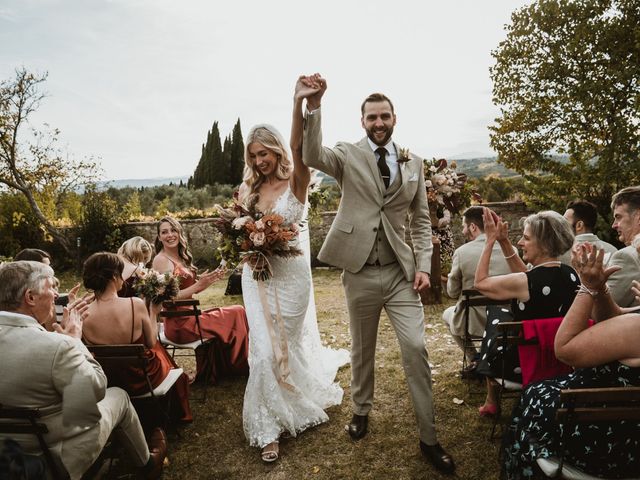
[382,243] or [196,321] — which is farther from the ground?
[382,243]

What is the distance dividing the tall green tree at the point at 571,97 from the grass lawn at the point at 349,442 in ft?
26.4

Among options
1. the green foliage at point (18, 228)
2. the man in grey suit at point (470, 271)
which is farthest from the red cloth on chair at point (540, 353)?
the green foliage at point (18, 228)

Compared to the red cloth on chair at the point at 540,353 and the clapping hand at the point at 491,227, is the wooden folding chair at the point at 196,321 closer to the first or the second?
the clapping hand at the point at 491,227

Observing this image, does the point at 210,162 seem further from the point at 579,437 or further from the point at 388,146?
the point at 579,437

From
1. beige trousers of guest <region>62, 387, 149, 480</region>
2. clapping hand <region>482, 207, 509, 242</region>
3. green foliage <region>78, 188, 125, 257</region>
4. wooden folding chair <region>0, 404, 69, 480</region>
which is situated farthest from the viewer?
green foliage <region>78, 188, 125, 257</region>

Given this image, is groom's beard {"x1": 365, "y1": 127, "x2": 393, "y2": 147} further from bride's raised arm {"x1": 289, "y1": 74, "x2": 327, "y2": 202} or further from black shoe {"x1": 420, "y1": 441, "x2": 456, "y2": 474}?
black shoe {"x1": 420, "y1": 441, "x2": 456, "y2": 474}

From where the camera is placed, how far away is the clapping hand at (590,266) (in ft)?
7.18

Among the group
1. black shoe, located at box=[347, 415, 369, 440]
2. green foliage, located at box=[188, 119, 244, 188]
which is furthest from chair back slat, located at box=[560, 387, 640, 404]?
green foliage, located at box=[188, 119, 244, 188]

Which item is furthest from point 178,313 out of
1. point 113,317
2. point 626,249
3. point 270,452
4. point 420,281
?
point 626,249

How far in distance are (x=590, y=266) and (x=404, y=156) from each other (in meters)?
1.74

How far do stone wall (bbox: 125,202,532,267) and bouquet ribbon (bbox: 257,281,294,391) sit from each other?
10.4m

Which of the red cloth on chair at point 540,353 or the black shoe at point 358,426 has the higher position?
the red cloth on chair at point 540,353

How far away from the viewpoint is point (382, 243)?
11.8 feet

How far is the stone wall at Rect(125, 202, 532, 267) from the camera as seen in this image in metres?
14.6
